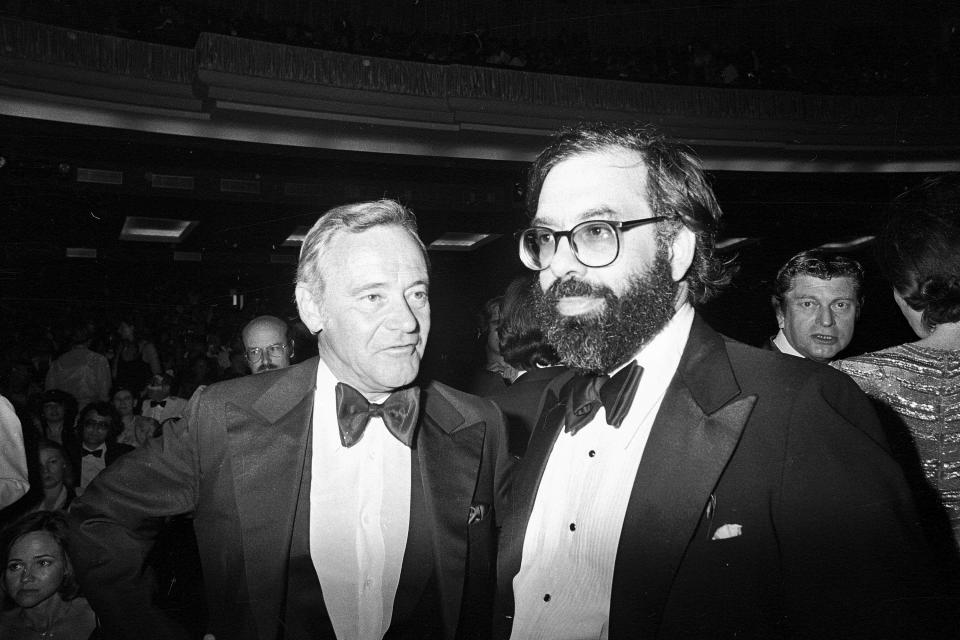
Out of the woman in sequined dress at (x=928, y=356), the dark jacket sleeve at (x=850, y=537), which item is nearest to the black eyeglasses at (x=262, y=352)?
the woman in sequined dress at (x=928, y=356)

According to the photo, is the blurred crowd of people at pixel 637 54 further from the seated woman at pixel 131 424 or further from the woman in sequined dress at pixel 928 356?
the woman in sequined dress at pixel 928 356

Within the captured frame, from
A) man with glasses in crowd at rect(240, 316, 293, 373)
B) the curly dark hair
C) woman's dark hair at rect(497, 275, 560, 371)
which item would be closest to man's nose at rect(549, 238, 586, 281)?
the curly dark hair

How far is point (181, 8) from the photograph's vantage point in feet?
18.7

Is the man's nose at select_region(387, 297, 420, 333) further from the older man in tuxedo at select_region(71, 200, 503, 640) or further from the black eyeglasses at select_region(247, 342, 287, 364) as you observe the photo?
the black eyeglasses at select_region(247, 342, 287, 364)

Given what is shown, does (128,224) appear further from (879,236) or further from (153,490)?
(879,236)

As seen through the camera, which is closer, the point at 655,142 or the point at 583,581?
the point at 583,581

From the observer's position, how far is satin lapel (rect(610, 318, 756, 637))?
120 cm

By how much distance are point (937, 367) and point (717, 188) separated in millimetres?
5660

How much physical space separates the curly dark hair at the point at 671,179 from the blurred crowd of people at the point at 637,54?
5.15 meters

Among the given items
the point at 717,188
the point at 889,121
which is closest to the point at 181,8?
the point at 717,188

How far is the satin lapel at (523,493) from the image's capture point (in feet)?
4.91

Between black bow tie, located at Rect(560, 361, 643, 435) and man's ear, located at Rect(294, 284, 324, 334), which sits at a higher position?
man's ear, located at Rect(294, 284, 324, 334)

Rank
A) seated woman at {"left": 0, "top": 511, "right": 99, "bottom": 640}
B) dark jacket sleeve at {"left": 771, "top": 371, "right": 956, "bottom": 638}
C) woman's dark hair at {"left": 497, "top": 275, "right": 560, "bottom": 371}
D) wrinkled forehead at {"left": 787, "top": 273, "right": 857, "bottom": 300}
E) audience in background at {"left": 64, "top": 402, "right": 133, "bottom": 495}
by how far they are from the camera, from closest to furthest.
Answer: dark jacket sleeve at {"left": 771, "top": 371, "right": 956, "bottom": 638} → seated woman at {"left": 0, "top": 511, "right": 99, "bottom": 640} → wrinkled forehead at {"left": 787, "top": 273, "right": 857, "bottom": 300} → woman's dark hair at {"left": 497, "top": 275, "right": 560, "bottom": 371} → audience in background at {"left": 64, "top": 402, "right": 133, "bottom": 495}

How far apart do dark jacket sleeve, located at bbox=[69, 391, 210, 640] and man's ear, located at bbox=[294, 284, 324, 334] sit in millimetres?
480
